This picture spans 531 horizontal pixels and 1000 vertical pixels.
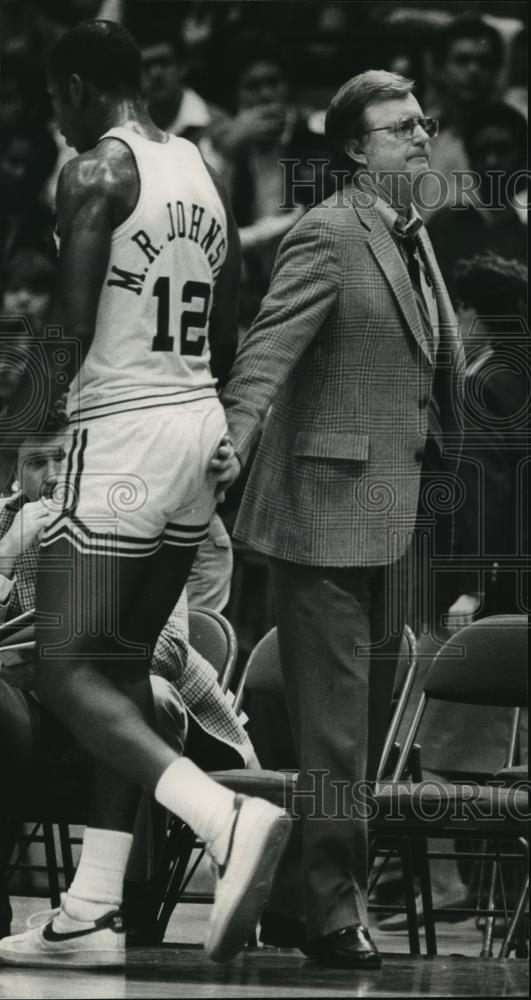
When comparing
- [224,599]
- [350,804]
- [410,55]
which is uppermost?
[410,55]

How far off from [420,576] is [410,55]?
260cm

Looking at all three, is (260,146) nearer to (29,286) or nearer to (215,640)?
(29,286)

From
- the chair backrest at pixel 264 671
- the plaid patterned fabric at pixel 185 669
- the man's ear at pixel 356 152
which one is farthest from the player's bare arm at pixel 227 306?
the chair backrest at pixel 264 671

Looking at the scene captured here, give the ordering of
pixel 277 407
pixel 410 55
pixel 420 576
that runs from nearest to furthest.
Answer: pixel 277 407
pixel 420 576
pixel 410 55

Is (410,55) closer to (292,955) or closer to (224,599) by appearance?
(224,599)

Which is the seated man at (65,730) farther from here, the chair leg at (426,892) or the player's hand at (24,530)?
the chair leg at (426,892)

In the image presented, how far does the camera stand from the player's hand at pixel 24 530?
4.29 meters

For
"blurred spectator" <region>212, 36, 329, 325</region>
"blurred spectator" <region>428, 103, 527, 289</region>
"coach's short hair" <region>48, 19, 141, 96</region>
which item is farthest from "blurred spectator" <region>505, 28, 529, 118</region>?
"coach's short hair" <region>48, 19, 141, 96</region>

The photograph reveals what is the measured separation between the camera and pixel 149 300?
3254 mm

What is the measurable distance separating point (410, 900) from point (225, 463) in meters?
1.73

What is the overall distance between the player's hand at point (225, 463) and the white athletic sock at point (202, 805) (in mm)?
646

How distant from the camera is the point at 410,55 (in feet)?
22.9

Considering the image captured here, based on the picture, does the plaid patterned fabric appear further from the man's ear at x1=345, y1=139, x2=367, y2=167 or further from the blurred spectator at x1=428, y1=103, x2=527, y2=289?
the blurred spectator at x1=428, y1=103, x2=527, y2=289

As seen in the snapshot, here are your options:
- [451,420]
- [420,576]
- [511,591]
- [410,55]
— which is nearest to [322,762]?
[451,420]
